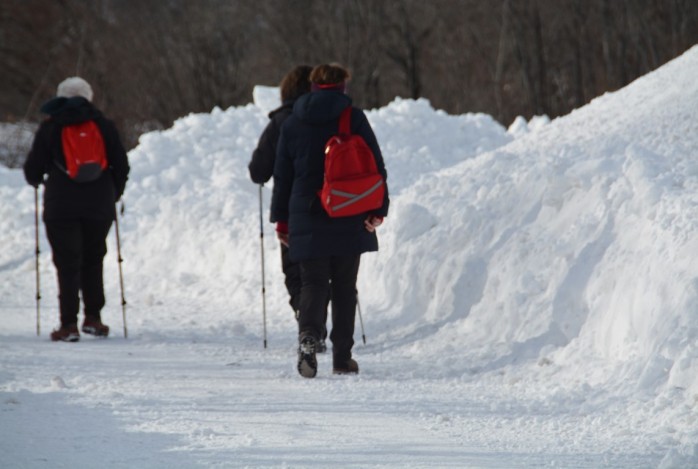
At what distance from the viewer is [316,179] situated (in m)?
7.05

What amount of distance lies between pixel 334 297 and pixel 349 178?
2.80 feet

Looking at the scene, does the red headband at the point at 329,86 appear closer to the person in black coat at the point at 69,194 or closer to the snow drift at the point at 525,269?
the snow drift at the point at 525,269

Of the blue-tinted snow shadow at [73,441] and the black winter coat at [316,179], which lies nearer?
the blue-tinted snow shadow at [73,441]

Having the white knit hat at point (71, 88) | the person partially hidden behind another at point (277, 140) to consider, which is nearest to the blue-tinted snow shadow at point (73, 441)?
the person partially hidden behind another at point (277, 140)

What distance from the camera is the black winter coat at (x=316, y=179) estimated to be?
22.9ft

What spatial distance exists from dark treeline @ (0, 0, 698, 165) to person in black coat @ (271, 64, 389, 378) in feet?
86.5

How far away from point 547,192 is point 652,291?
2.48 m

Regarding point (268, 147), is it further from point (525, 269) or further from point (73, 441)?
point (73, 441)

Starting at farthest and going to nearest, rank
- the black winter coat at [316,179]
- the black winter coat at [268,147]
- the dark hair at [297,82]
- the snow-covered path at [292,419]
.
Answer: the black winter coat at [268,147] < the dark hair at [297,82] < the black winter coat at [316,179] < the snow-covered path at [292,419]

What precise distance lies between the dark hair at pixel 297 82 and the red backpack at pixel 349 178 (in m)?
1.18

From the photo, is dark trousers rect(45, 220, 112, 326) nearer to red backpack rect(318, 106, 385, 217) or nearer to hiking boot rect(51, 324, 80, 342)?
hiking boot rect(51, 324, 80, 342)

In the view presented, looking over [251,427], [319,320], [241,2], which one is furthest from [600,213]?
[241,2]

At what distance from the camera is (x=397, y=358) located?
7902mm

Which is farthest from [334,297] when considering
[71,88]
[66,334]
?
[71,88]
